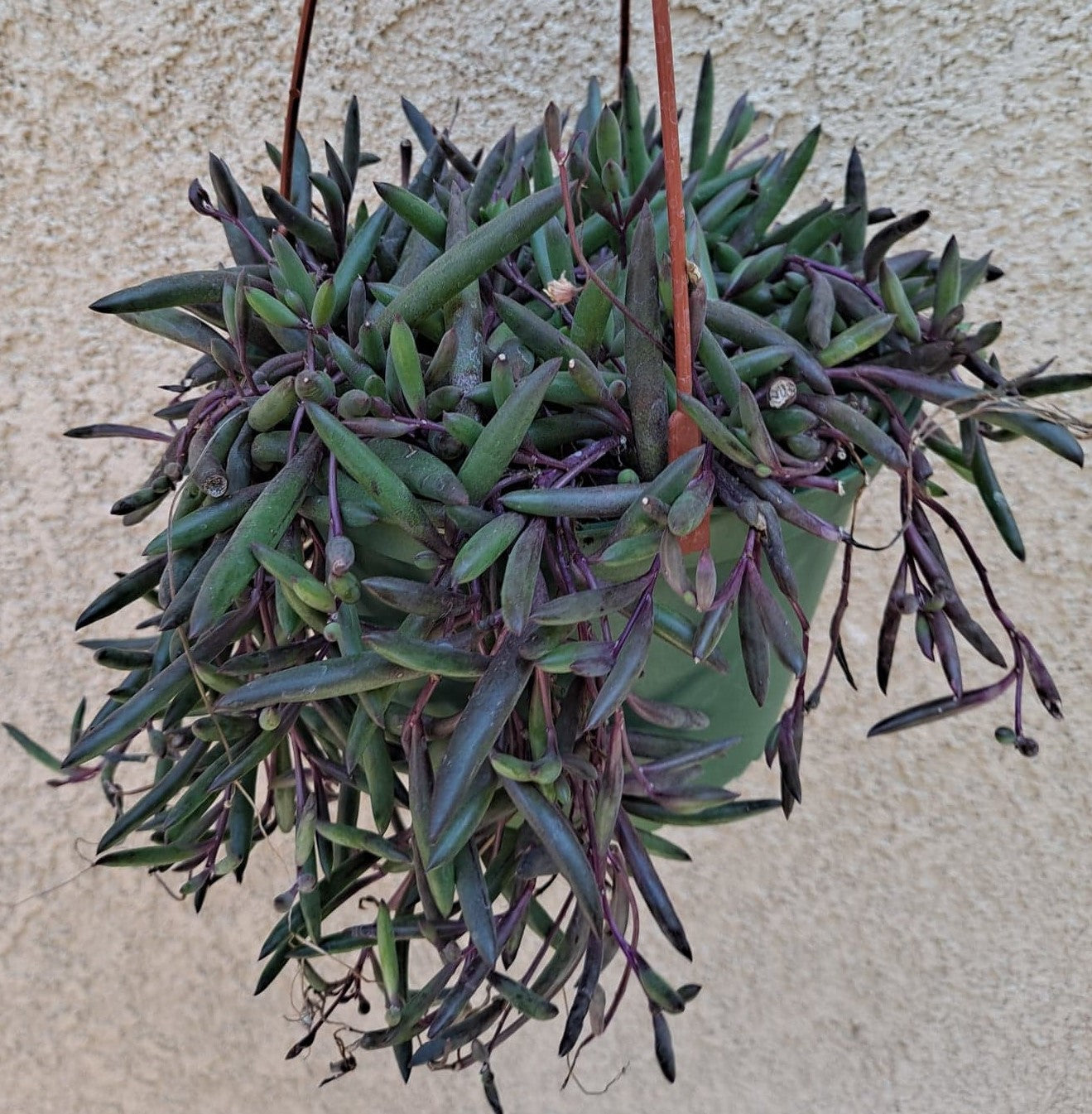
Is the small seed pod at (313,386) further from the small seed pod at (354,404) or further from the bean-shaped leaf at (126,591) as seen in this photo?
the bean-shaped leaf at (126,591)

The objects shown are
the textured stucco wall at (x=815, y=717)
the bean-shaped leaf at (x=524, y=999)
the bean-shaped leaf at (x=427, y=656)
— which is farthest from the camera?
the textured stucco wall at (x=815, y=717)

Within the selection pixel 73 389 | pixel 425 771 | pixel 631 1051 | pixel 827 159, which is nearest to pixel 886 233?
pixel 425 771

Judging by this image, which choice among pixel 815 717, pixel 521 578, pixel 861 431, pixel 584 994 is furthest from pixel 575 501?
pixel 815 717

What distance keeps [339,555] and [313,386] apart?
0.24ft

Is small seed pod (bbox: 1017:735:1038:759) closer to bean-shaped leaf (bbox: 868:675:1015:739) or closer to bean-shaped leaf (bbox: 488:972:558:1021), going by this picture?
bean-shaped leaf (bbox: 868:675:1015:739)

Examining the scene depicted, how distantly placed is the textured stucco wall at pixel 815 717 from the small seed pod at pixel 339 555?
66cm

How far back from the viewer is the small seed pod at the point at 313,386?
1.32 ft

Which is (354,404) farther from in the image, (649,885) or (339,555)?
(649,885)

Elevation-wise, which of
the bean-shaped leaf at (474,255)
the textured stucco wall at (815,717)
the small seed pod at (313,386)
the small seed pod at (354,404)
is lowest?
the textured stucco wall at (815,717)

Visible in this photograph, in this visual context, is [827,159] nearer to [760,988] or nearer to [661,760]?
[661,760]

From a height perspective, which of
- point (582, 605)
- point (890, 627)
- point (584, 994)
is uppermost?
point (582, 605)

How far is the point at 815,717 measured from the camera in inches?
39.4

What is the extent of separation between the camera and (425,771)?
420 mm

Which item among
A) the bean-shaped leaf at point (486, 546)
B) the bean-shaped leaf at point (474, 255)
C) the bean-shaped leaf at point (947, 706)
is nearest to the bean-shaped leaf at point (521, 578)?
the bean-shaped leaf at point (486, 546)
